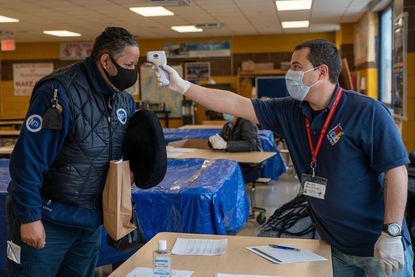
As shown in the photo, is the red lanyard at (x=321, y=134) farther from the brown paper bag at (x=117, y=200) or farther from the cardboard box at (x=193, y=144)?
the cardboard box at (x=193, y=144)

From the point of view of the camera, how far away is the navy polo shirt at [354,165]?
1966 millimetres

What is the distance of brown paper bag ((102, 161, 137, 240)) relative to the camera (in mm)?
2061

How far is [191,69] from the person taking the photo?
48.0 feet

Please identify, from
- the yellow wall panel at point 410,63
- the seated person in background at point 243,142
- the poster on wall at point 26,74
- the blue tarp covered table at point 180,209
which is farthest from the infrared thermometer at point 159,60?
the poster on wall at point 26,74

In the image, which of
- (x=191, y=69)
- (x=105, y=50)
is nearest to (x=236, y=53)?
(x=191, y=69)

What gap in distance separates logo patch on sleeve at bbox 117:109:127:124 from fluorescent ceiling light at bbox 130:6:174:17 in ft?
23.8

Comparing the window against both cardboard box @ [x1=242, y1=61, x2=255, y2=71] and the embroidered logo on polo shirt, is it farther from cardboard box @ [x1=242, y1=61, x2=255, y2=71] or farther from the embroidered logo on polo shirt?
the embroidered logo on polo shirt

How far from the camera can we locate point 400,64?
6227 millimetres

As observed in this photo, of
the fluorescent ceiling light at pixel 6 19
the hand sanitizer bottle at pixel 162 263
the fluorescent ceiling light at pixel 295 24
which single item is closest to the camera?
the hand sanitizer bottle at pixel 162 263

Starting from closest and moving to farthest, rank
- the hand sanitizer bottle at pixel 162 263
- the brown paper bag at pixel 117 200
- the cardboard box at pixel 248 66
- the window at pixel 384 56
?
the hand sanitizer bottle at pixel 162 263
the brown paper bag at pixel 117 200
the window at pixel 384 56
the cardboard box at pixel 248 66

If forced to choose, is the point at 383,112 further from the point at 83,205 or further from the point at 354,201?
the point at 83,205

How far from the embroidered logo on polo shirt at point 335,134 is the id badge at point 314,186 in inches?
6.4

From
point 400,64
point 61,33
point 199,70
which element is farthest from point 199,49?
point 400,64

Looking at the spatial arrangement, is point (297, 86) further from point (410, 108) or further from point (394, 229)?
point (410, 108)
